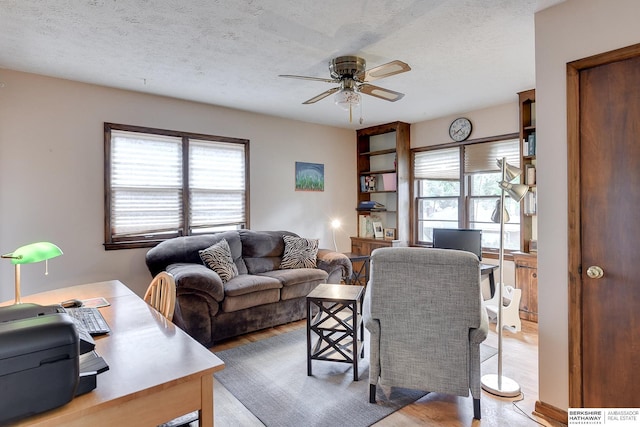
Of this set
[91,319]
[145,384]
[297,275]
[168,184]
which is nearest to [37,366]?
[145,384]

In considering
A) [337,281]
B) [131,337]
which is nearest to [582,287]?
[131,337]

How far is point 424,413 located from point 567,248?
53.1 inches

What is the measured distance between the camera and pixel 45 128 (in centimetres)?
333

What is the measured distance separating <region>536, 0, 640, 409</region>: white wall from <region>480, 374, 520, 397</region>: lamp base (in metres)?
0.24

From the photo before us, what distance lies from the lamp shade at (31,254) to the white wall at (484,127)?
4514 mm

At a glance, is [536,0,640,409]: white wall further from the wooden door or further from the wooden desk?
the wooden desk

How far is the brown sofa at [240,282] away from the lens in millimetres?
3145

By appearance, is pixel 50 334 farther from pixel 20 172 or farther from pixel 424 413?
pixel 20 172

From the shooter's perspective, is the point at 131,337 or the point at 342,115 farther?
the point at 342,115

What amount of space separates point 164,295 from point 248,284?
1509mm

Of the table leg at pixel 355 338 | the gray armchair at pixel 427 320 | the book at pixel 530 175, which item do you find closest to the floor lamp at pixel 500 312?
the gray armchair at pixel 427 320

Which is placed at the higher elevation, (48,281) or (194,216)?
(194,216)

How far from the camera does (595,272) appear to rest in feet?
6.37

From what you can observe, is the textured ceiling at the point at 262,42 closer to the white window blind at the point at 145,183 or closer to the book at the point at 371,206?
the white window blind at the point at 145,183
